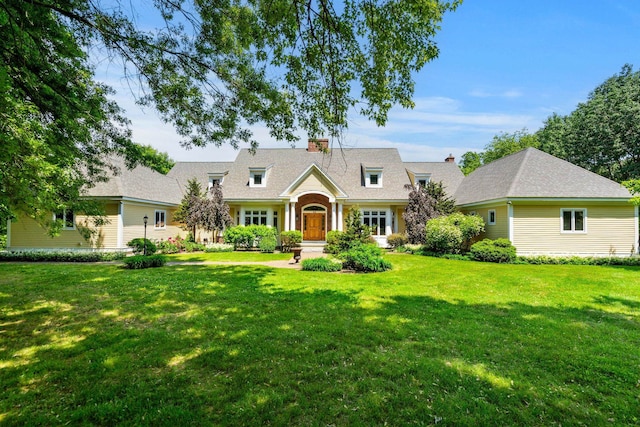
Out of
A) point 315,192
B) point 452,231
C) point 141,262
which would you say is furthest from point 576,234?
point 141,262

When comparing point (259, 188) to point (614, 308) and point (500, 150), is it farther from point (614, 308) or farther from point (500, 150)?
point (500, 150)

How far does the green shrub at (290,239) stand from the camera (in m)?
20.0

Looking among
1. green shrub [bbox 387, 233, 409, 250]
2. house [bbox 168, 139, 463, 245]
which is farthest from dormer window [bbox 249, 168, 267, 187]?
green shrub [bbox 387, 233, 409, 250]

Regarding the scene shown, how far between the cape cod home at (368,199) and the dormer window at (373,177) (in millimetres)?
77

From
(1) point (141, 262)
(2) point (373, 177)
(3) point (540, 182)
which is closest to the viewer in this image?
(1) point (141, 262)

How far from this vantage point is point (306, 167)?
24.3 m

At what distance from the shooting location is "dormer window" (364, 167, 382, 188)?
75.3ft

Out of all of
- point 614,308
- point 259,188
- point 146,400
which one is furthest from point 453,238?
point 146,400

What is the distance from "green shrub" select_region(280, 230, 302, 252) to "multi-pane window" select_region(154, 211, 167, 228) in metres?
8.96

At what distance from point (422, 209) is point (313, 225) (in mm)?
7750

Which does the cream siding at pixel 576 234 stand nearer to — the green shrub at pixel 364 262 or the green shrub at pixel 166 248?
the green shrub at pixel 364 262

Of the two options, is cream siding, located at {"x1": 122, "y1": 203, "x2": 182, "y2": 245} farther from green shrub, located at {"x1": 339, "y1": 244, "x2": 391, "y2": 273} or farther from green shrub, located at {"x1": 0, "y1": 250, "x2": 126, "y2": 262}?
green shrub, located at {"x1": 339, "y1": 244, "x2": 391, "y2": 273}

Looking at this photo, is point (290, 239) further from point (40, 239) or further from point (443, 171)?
point (443, 171)

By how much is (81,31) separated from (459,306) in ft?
33.6
